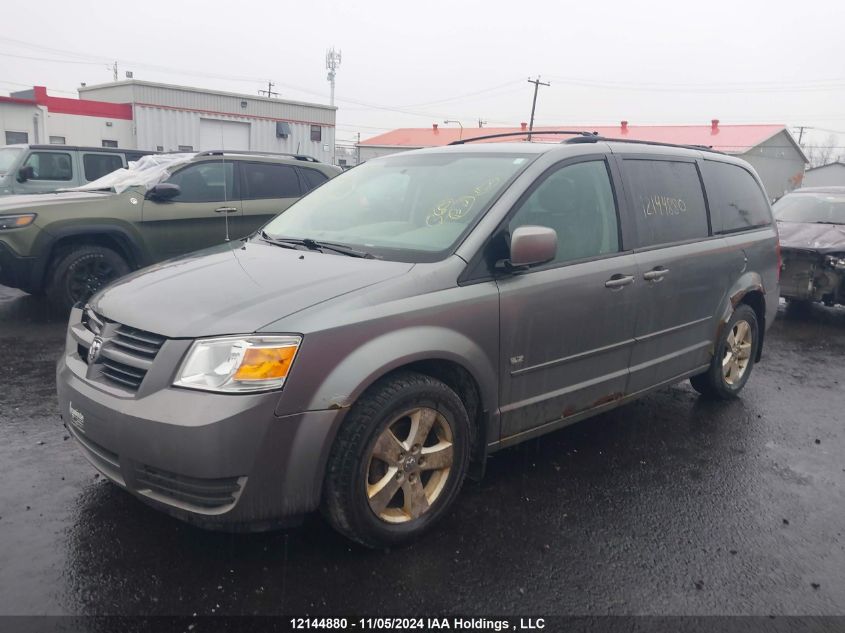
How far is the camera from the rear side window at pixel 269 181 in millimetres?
7590

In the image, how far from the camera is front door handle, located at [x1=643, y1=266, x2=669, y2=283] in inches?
151

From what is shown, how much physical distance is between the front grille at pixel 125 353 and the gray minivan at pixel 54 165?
9056 millimetres

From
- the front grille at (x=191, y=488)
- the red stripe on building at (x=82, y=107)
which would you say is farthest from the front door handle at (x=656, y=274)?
the red stripe on building at (x=82, y=107)

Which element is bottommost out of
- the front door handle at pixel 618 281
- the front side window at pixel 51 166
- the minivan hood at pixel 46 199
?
the front door handle at pixel 618 281

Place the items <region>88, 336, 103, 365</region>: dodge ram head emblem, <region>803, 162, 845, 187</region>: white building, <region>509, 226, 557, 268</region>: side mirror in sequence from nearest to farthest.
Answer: <region>88, 336, 103, 365</region>: dodge ram head emblem
<region>509, 226, 557, 268</region>: side mirror
<region>803, 162, 845, 187</region>: white building

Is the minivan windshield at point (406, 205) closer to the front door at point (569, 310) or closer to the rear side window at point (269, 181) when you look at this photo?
the front door at point (569, 310)

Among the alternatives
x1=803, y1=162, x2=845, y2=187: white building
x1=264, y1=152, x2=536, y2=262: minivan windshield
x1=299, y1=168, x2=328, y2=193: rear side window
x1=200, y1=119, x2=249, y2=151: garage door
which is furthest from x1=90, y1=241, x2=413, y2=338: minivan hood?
x1=803, y1=162, x2=845, y2=187: white building

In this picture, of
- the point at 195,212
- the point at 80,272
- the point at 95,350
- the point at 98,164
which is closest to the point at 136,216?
the point at 195,212

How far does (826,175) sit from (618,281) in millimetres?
52374

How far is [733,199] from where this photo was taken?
15.8 feet

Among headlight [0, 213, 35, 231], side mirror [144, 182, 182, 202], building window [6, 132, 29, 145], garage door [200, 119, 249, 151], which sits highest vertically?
garage door [200, 119, 249, 151]

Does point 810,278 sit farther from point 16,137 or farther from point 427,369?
point 16,137

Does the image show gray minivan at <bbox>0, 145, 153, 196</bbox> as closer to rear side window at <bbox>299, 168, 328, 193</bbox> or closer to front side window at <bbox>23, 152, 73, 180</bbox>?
front side window at <bbox>23, 152, 73, 180</bbox>

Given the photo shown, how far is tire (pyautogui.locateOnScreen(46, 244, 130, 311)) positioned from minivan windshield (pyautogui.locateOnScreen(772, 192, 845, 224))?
8.64 metres
